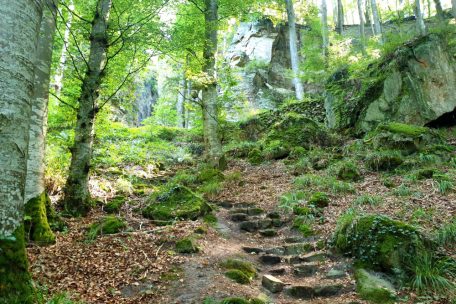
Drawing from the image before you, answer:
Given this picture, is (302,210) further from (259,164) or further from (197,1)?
(197,1)

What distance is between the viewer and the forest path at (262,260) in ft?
14.1

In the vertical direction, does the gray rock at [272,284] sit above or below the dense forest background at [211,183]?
below

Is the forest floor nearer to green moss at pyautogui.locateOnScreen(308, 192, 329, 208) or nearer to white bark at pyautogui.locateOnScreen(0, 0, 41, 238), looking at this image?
green moss at pyautogui.locateOnScreen(308, 192, 329, 208)

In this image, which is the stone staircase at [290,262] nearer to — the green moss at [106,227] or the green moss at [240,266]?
the green moss at [240,266]

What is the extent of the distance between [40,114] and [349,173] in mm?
7267

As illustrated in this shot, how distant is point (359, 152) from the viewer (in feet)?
33.5

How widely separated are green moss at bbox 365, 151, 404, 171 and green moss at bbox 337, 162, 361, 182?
0.50 meters

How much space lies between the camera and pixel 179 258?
498cm

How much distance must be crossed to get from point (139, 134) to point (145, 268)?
12035mm

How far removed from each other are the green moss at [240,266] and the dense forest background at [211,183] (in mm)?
22

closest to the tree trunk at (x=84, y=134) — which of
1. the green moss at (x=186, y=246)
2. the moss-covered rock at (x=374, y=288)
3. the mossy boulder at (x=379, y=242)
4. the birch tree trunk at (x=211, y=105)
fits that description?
the green moss at (x=186, y=246)

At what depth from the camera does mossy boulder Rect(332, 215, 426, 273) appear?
14.9 feet

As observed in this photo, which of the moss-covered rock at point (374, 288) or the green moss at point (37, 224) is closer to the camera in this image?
the moss-covered rock at point (374, 288)

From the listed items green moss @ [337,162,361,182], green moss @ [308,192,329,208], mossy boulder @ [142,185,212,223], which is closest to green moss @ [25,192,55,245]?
mossy boulder @ [142,185,212,223]
